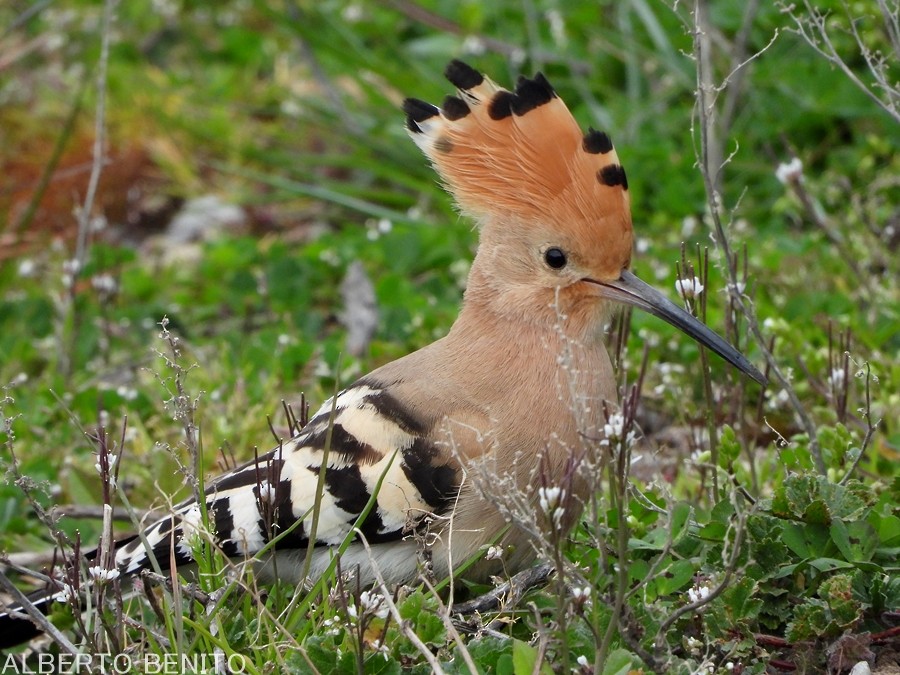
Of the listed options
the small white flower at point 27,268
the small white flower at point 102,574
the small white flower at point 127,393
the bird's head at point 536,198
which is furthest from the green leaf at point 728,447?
the small white flower at point 27,268

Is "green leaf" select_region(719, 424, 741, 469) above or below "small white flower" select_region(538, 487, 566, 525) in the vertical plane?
below

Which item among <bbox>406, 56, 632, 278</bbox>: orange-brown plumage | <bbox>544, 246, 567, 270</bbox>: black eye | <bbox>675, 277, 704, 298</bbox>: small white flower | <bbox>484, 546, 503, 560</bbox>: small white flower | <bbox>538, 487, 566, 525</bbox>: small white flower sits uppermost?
<bbox>406, 56, 632, 278</bbox>: orange-brown plumage

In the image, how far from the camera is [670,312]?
2566mm

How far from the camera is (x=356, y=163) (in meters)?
5.04

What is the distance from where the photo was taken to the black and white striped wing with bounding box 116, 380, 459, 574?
237 centimetres

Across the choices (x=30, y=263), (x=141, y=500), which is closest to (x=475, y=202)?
(x=141, y=500)

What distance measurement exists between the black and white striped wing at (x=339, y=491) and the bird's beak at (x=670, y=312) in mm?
524

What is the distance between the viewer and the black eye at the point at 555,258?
265cm

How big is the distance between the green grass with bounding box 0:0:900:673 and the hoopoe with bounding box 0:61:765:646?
149mm

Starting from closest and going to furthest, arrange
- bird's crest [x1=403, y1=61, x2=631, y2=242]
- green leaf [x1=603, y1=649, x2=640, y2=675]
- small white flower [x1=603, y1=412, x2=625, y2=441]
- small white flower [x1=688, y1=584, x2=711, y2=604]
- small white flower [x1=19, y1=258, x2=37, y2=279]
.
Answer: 1. small white flower [x1=603, y1=412, x2=625, y2=441]
2. green leaf [x1=603, y1=649, x2=640, y2=675]
3. small white flower [x1=688, y1=584, x2=711, y2=604]
4. bird's crest [x1=403, y1=61, x2=631, y2=242]
5. small white flower [x1=19, y1=258, x2=37, y2=279]

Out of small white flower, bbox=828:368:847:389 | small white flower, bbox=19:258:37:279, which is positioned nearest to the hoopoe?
small white flower, bbox=828:368:847:389

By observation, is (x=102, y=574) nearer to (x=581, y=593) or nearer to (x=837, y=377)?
(x=581, y=593)

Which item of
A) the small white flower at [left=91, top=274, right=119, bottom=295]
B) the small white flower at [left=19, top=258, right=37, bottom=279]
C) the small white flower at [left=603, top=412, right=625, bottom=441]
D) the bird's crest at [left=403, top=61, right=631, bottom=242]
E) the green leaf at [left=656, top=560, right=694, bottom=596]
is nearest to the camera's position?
the small white flower at [left=603, top=412, right=625, bottom=441]

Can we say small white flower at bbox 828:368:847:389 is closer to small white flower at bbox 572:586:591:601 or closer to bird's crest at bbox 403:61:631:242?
bird's crest at bbox 403:61:631:242
